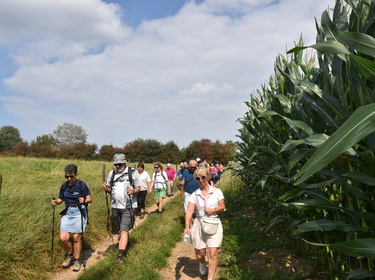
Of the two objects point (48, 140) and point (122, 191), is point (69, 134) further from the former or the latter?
point (122, 191)

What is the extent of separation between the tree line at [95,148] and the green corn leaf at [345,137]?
42.7m

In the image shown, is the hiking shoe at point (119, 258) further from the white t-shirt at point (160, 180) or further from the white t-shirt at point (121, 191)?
the white t-shirt at point (160, 180)

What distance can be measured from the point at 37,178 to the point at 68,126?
2854 inches

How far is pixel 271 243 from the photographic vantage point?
17.7 ft

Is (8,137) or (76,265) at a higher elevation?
(8,137)

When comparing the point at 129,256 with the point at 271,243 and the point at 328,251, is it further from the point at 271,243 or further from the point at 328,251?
the point at 328,251

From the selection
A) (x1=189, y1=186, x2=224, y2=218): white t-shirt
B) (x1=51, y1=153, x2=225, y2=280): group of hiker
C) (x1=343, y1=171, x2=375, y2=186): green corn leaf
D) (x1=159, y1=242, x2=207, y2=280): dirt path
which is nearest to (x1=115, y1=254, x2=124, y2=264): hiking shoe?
(x1=51, y1=153, x2=225, y2=280): group of hiker

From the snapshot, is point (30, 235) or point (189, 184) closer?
point (30, 235)

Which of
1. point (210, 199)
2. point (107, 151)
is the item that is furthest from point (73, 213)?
point (107, 151)

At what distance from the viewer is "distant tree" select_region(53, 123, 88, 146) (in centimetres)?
8081

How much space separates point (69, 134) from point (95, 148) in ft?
72.6

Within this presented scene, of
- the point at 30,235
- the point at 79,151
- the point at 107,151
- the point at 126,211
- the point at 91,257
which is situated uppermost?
the point at 107,151

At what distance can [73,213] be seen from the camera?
5.10m

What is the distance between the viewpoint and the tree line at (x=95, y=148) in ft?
166
